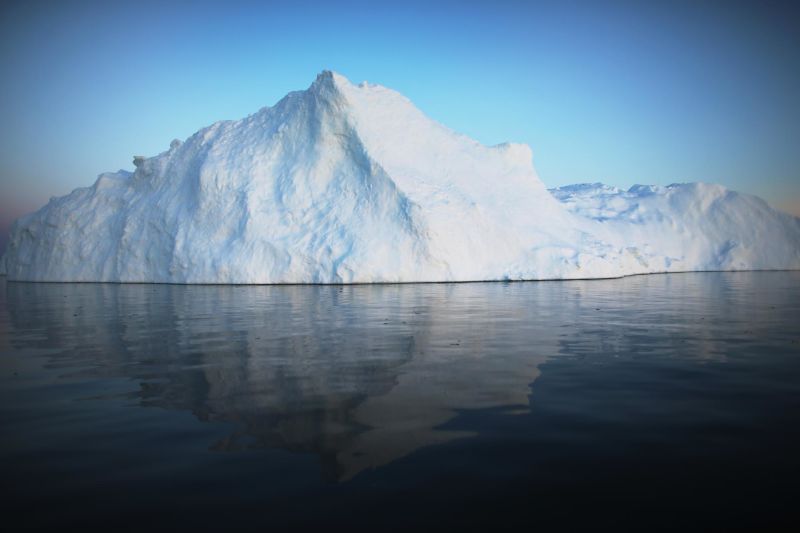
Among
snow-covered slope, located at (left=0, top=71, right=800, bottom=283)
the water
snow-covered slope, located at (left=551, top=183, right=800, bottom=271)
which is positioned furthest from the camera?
snow-covered slope, located at (left=551, top=183, right=800, bottom=271)

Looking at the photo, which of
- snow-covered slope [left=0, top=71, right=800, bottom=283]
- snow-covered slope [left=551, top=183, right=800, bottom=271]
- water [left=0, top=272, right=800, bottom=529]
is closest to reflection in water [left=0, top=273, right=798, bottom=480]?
water [left=0, top=272, right=800, bottom=529]

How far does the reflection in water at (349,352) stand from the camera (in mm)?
4355

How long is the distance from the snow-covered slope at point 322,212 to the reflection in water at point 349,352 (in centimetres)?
1211

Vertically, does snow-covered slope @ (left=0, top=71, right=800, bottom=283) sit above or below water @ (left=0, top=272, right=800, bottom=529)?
above

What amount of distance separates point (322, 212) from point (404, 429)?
25.0 m

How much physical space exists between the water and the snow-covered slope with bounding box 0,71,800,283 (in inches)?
711

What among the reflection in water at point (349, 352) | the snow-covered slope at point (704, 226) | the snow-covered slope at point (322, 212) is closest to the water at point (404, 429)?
the reflection in water at point (349, 352)

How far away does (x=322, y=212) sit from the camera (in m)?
28.5

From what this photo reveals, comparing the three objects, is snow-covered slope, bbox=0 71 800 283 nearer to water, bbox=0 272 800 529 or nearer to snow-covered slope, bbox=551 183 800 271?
snow-covered slope, bbox=551 183 800 271

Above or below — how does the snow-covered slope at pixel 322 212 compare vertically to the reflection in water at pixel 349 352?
above

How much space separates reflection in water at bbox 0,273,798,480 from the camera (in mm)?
4355

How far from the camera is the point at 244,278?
27078mm

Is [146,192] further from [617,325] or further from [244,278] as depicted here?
[617,325]

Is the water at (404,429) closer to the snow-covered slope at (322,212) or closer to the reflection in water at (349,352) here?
the reflection in water at (349,352)
